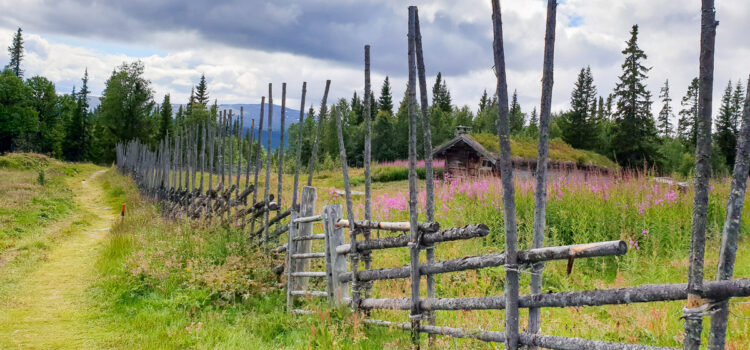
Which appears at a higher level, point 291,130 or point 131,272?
point 291,130

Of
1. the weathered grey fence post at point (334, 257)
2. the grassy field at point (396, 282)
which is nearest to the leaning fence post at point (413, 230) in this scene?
the grassy field at point (396, 282)

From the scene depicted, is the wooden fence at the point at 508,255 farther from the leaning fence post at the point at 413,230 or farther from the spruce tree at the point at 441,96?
the spruce tree at the point at 441,96

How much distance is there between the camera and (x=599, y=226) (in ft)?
29.8

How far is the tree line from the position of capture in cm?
3538

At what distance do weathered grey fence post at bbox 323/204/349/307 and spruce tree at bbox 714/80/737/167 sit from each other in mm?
40226

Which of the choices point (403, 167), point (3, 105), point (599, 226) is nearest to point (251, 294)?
point (599, 226)

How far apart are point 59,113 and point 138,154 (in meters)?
52.8

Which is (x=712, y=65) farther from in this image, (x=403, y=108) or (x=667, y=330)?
(x=403, y=108)

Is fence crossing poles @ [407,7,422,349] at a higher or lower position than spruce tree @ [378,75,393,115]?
lower

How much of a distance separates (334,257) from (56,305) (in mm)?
4981

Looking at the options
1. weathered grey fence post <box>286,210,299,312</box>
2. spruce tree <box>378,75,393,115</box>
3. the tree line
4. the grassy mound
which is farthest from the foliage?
weathered grey fence post <box>286,210,299,312</box>

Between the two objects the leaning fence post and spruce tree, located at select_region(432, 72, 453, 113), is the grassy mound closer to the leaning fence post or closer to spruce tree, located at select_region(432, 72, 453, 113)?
the leaning fence post

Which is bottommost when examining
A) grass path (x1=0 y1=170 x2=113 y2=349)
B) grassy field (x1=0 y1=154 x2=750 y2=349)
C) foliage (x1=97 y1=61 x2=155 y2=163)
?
grass path (x1=0 y1=170 x2=113 y2=349)

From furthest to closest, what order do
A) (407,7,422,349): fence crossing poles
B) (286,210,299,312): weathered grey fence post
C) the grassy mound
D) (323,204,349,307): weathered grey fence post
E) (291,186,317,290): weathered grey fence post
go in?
the grassy mound, (291,186,317,290): weathered grey fence post, (286,210,299,312): weathered grey fence post, (323,204,349,307): weathered grey fence post, (407,7,422,349): fence crossing poles
